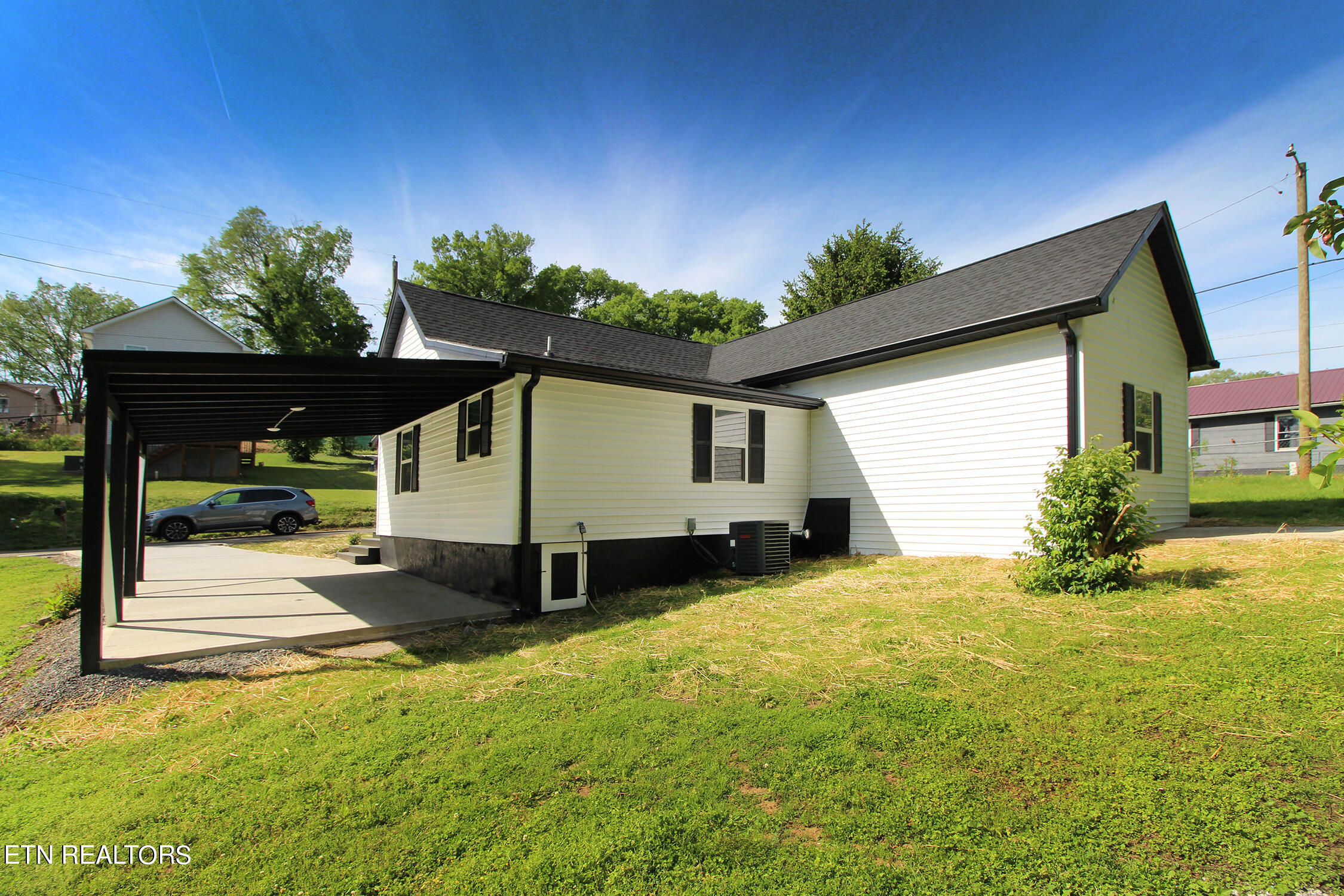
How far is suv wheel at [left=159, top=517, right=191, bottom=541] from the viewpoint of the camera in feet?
57.3

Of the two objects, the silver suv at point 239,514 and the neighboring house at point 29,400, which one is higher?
the neighboring house at point 29,400

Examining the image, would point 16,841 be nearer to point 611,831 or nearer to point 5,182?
point 611,831

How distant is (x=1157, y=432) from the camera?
32.7 ft

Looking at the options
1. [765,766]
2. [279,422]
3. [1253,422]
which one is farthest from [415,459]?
[1253,422]

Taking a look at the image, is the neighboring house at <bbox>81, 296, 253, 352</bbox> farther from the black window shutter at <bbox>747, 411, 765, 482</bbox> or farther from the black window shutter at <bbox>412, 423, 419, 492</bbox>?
the black window shutter at <bbox>747, 411, 765, 482</bbox>

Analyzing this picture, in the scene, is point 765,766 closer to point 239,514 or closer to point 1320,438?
point 1320,438

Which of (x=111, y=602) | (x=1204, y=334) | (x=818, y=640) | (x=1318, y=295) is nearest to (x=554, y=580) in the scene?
(x=818, y=640)

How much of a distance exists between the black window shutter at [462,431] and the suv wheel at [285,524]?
13.8 metres

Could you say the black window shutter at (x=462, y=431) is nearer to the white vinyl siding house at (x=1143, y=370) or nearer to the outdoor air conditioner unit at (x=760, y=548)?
the outdoor air conditioner unit at (x=760, y=548)

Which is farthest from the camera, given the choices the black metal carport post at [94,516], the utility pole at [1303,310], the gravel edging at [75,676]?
the utility pole at [1303,310]

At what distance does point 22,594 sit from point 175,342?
2341cm

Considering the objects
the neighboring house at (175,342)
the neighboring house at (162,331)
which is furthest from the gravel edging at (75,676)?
the neighboring house at (162,331)

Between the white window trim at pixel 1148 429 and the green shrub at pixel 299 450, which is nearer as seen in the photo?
the white window trim at pixel 1148 429

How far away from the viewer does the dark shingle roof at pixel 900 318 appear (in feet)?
28.2
